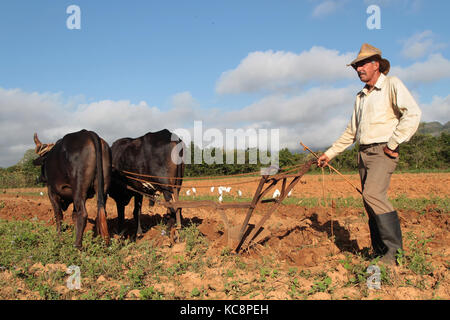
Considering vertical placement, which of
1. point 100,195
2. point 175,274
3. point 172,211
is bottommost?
point 175,274

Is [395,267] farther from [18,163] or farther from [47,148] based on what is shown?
[18,163]

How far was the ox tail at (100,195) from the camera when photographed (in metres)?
5.09

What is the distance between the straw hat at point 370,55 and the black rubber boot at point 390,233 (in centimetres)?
181

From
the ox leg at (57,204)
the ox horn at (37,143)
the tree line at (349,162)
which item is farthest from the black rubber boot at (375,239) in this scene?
the tree line at (349,162)

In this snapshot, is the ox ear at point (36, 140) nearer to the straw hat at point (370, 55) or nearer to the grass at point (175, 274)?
the grass at point (175, 274)

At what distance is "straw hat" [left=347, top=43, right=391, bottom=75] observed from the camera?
3.83 meters

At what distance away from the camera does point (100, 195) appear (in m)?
5.18

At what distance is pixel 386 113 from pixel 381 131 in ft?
0.73

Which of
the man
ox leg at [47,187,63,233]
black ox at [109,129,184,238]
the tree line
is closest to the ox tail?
black ox at [109,129,184,238]

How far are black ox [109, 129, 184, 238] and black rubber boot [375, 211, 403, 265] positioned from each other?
3.57 m

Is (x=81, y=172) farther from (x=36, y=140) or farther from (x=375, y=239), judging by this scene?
(x=375, y=239)

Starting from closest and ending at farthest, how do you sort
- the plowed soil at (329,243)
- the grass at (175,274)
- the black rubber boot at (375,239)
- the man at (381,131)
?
the plowed soil at (329,243) → the grass at (175,274) → the man at (381,131) → the black rubber boot at (375,239)

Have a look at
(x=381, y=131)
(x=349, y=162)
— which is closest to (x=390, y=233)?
(x=381, y=131)
